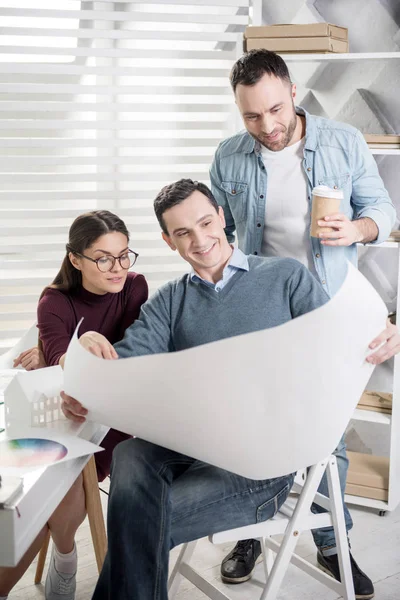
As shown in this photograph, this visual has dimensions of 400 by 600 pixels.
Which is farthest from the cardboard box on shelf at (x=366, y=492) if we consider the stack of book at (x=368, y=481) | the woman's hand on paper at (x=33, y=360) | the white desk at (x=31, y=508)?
the white desk at (x=31, y=508)

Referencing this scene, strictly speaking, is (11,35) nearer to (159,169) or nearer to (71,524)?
(159,169)

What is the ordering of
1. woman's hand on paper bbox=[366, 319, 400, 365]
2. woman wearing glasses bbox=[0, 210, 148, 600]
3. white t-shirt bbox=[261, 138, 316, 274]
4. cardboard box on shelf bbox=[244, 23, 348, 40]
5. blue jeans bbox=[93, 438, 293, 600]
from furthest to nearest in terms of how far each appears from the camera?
1. cardboard box on shelf bbox=[244, 23, 348, 40]
2. white t-shirt bbox=[261, 138, 316, 274]
3. woman wearing glasses bbox=[0, 210, 148, 600]
4. blue jeans bbox=[93, 438, 293, 600]
5. woman's hand on paper bbox=[366, 319, 400, 365]

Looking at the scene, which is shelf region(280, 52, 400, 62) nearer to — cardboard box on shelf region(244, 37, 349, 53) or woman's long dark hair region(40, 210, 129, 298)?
cardboard box on shelf region(244, 37, 349, 53)

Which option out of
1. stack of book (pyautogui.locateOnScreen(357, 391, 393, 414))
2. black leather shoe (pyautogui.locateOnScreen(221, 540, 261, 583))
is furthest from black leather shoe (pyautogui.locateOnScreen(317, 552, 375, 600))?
stack of book (pyautogui.locateOnScreen(357, 391, 393, 414))

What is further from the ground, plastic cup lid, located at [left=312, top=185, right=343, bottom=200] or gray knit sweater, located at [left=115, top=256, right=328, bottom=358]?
plastic cup lid, located at [left=312, top=185, right=343, bottom=200]

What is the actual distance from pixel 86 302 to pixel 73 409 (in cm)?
66

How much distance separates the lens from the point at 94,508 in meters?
2.11

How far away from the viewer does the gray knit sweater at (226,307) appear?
1926 mm

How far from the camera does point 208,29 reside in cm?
350

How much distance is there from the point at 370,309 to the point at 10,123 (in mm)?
2337

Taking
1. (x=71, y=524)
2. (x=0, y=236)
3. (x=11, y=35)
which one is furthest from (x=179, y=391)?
(x=11, y=35)

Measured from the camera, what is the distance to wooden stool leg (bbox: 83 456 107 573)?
2078mm

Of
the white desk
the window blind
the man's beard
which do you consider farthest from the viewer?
the window blind

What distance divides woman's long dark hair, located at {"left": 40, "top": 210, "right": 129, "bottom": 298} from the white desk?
875 millimetres
